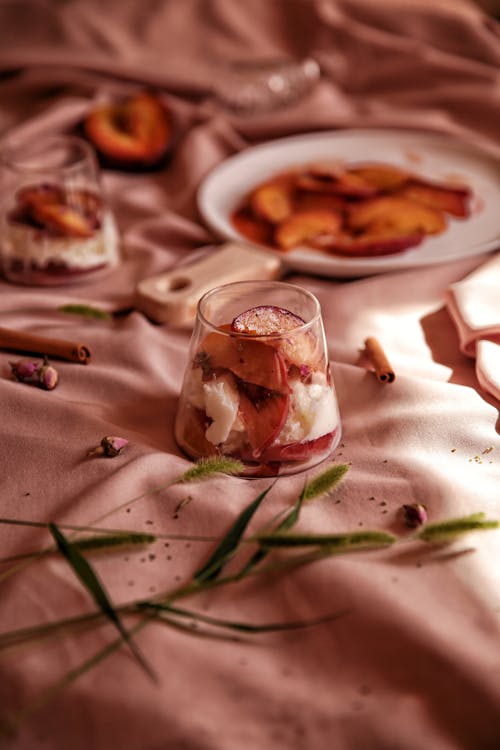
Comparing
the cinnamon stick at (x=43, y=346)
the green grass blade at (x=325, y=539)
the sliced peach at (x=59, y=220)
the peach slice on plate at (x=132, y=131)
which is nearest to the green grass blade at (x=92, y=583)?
the green grass blade at (x=325, y=539)

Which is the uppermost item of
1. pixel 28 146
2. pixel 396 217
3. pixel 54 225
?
pixel 396 217

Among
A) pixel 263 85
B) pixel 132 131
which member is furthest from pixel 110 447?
pixel 263 85

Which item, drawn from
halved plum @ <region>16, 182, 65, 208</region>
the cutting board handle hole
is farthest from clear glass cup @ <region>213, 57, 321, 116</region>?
the cutting board handle hole

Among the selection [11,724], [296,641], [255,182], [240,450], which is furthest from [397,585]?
[255,182]

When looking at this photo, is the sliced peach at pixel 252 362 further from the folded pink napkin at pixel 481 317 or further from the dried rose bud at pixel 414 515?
the folded pink napkin at pixel 481 317

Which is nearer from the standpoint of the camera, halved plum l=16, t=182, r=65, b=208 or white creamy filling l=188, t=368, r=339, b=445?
white creamy filling l=188, t=368, r=339, b=445

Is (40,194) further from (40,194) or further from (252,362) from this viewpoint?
(252,362)

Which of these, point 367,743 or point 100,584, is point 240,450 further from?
point 367,743

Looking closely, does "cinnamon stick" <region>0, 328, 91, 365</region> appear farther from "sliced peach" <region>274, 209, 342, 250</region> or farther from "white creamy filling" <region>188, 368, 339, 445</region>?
"sliced peach" <region>274, 209, 342, 250</region>
